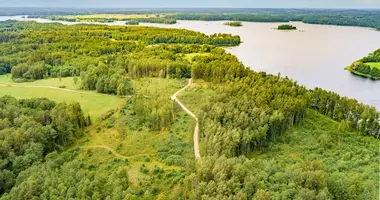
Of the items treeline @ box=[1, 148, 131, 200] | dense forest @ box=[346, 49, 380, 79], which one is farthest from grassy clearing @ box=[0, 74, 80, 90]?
dense forest @ box=[346, 49, 380, 79]

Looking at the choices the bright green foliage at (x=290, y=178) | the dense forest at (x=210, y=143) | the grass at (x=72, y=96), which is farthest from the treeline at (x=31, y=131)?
the bright green foliage at (x=290, y=178)

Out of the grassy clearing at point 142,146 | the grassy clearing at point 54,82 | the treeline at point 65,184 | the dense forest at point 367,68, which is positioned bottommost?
the grassy clearing at point 142,146

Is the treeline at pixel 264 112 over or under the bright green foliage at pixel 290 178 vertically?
over

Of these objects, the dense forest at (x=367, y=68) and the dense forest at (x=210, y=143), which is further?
the dense forest at (x=367, y=68)

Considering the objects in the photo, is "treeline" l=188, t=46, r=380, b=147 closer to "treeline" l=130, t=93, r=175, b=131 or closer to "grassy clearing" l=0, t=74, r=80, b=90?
"treeline" l=130, t=93, r=175, b=131

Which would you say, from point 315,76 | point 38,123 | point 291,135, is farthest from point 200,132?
point 315,76

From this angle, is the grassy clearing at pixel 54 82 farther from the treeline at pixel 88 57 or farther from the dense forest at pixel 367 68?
the dense forest at pixel 367 68
